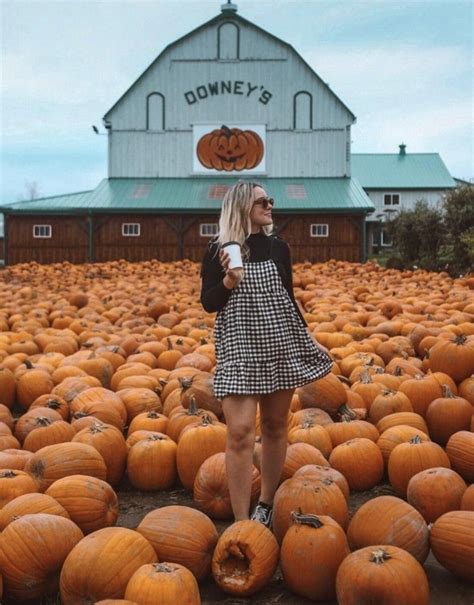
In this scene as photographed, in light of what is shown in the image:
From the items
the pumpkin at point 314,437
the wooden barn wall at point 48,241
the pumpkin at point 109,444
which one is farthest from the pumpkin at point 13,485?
the wooden barn wall at point 48,241

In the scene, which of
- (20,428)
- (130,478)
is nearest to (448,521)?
(130,478)

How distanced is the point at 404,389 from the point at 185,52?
28364 millimetres

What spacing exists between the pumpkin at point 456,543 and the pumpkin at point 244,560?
0.69 meters

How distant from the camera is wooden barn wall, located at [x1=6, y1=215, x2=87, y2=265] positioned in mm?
29172

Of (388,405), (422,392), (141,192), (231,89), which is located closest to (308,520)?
(388,405)

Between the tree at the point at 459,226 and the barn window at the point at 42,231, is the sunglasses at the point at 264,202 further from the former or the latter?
the barn window at the point at 42,231

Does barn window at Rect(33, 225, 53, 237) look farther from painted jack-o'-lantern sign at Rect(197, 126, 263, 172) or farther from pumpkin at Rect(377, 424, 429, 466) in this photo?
pumpkin at Rect(377, 424, 429, 466)

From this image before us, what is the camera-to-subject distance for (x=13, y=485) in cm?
349

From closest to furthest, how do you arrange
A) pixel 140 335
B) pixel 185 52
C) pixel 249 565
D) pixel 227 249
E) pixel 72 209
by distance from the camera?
pixel 249 565
pixel 227 249
pixel 140 335
pixel 72 209
pixel 185 52

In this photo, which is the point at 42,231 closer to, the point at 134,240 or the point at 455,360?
the point at 134,240

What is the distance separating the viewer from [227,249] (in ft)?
11.1

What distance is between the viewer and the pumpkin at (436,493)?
3.49 m

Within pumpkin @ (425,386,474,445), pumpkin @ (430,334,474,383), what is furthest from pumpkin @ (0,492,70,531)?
pumpkin @ (430,334,474,383)

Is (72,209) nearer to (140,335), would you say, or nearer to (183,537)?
(140,335)
